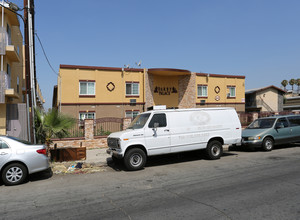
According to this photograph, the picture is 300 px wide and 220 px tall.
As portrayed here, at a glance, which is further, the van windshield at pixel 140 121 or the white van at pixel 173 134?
the van windshield at pixel 140 121

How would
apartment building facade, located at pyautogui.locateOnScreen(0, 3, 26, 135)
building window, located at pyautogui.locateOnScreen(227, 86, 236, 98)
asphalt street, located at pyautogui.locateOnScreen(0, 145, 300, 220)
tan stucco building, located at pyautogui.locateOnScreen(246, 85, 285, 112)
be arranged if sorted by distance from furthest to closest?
tan stucco building, located at pyautogui.locateOnScreen(246, 85, 285, 112)
building window, located at pyautogui.locateOnScreen(227, 86, 236, 98)
apartment building facade, located at pyautogui.locateOnScreen(0, 3, 26, 135)
asphalt street, located at pyautogui.locateOnScreen(0, 145, 300, 220)

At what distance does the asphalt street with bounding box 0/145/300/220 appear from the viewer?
437 cm

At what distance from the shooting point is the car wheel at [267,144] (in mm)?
11352

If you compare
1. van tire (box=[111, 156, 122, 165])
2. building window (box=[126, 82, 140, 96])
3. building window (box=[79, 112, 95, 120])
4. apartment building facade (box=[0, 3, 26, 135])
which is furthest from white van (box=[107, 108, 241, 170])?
building window (box=[126, 82, 140, 96])

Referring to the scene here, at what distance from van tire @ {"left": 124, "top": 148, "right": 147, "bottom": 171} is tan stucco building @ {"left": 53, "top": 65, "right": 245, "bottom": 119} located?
43.2 ft

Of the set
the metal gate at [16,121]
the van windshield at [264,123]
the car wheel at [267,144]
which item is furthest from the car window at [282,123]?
the metal gate at [16,121]

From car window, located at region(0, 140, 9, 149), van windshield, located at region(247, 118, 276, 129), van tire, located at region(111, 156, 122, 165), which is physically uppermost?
van windshield, located at region(247, 118, 276, 129)

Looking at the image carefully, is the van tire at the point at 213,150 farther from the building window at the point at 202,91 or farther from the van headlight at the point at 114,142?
the building window at the point at 202,91

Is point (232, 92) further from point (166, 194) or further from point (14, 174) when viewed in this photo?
point (14, 174)

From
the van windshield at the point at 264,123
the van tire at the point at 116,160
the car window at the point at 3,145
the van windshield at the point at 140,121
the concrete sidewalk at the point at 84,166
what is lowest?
the concrete sidewalk at the point at 84,166

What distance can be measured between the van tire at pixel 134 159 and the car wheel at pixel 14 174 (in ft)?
10.7

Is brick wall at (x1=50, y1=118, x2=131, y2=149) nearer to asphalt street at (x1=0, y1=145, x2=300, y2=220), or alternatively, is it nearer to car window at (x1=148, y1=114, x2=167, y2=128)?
asphalt street at (x1=0, y1=145, x2=300, y2=220)

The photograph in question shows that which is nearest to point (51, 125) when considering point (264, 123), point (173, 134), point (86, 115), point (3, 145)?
point (3, 145)

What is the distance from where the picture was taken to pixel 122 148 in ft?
26.7
